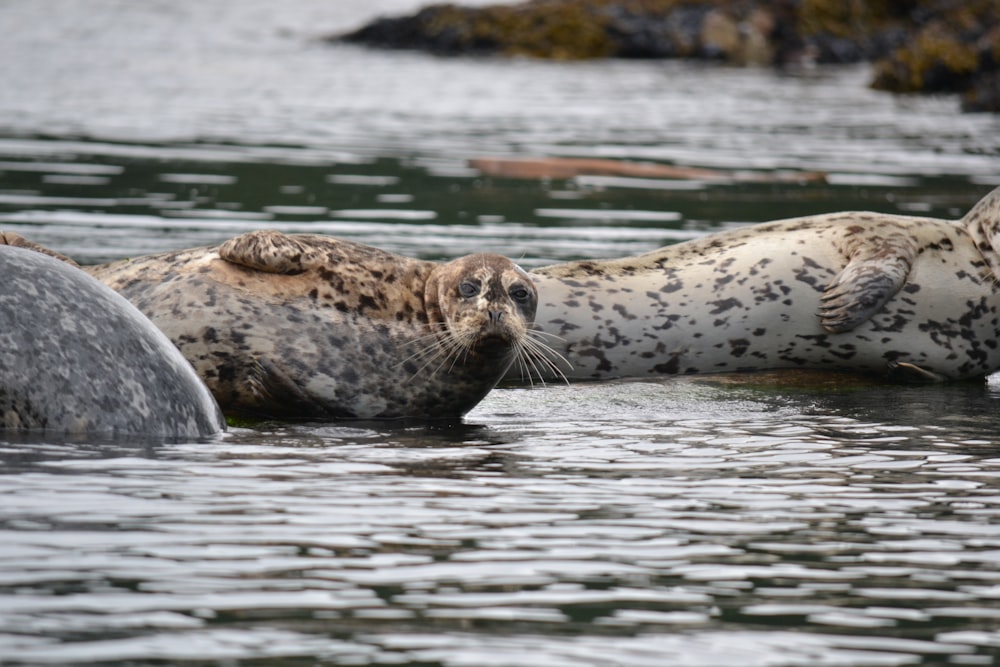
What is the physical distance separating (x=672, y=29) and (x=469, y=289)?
34296 mm

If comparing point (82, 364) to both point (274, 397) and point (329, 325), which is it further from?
point (329, 325)

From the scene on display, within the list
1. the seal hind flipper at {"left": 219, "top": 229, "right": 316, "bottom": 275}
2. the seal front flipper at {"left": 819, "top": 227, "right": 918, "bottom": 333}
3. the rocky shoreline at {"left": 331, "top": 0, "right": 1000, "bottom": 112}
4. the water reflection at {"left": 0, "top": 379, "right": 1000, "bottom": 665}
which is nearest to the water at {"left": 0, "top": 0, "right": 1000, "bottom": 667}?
the water reflection at {"left": 0, "top": 379, "right": 1000, "bottom": 665}

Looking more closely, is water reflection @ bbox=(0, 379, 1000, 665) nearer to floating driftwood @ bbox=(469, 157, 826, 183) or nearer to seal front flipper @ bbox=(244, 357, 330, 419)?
seal front flipper @ bbox=(244, 357, 330, 419)

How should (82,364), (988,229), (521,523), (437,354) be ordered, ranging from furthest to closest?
(988,229), (437,354), (82,364), (521,523)

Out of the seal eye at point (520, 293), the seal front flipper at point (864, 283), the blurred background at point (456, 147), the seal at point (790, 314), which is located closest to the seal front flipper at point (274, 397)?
the seal eye at point (520, 293)

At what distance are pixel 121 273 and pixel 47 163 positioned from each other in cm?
1072

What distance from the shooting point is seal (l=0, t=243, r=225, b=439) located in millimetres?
6895

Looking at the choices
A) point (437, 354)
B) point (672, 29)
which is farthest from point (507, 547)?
point (672, 29)

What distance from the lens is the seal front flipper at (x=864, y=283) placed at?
32.0ft

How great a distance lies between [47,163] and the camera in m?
18.6

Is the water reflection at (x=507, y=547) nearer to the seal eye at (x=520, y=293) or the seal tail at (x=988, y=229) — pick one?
the seal eye at (x=520, y=293)

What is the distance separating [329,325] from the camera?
8109mm

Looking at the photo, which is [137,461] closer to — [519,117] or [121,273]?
[121,273]

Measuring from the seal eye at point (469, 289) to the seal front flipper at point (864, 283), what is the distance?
8.71ft
